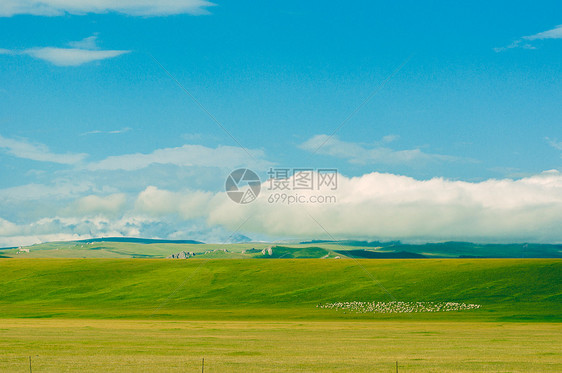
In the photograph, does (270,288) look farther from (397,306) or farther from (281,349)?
(281,349)

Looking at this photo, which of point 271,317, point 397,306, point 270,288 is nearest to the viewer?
point 271,317

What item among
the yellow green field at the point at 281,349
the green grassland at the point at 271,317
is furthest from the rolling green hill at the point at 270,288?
the yellow green field at the point at 281,349

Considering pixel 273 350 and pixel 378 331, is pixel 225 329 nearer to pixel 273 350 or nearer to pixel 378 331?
pixel 378 331

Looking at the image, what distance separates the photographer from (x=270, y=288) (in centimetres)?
11631

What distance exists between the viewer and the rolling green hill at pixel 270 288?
92.4 metres

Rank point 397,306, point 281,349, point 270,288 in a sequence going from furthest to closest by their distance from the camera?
point 270,288 → point 397,306 → point 281,349

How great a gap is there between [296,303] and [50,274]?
62111 mm

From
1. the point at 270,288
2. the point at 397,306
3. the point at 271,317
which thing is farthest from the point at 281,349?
the point at 270,288

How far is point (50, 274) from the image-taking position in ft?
440

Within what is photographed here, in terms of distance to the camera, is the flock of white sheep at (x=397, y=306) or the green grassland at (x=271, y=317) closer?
the green grassland at (x=271, y=317)

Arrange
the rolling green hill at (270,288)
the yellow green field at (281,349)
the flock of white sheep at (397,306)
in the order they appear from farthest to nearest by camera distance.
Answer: the flock of white sheep at (397,306) → the rolling green hill at (270,288) → the yellow green field at (281,349)

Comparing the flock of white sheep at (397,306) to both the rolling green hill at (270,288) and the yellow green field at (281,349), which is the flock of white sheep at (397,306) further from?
the yellow green field at (281,349)

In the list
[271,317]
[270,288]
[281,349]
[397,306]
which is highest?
[281,349]

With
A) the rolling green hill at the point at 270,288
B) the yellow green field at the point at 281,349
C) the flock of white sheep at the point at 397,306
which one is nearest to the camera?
the yellow green field at the point at 281,349
